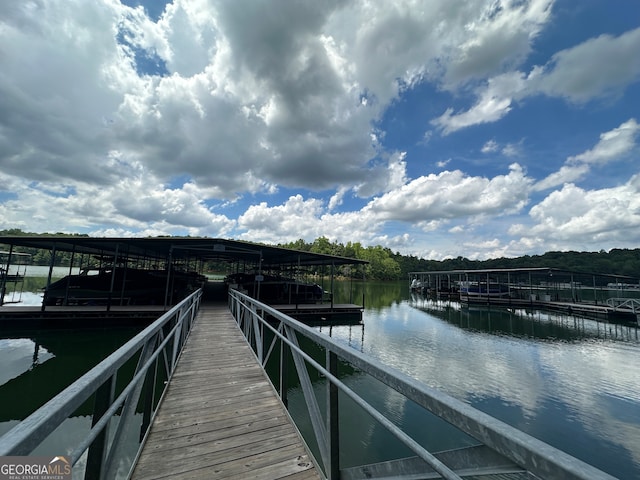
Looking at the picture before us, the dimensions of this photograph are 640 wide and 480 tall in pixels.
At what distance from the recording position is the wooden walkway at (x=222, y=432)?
2266mm

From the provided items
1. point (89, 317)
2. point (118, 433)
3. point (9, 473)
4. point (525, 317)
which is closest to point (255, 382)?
point (118, 433)

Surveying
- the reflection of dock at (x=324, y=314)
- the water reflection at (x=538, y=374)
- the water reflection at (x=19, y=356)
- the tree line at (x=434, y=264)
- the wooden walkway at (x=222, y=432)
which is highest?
the tree line at (x=434, y=264)

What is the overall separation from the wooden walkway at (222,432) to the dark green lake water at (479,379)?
9.19 ft

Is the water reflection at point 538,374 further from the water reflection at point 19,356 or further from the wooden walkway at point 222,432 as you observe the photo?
the water reflection at point 19,356

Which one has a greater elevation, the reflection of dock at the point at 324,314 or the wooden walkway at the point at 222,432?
the wooden walkway at the point at 222,432

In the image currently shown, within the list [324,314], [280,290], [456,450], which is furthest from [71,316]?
[456,450]

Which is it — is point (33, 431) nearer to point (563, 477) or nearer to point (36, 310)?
point (563, 477)

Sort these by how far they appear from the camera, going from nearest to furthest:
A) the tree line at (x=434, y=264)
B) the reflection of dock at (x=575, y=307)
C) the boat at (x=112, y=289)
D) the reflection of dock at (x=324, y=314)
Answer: the boat at (x=112, y=289) → the reflection of dock at (x=324, y=314) → the reflection of dock at (x=575, y=307) → the tree line at (x=434, y=264)

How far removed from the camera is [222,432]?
2.79m

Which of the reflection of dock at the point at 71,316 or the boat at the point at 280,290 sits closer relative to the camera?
the reflection of dock at the point at 71,316

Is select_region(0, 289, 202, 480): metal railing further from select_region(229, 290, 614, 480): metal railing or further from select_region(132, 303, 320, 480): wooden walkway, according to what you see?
select_region(229, 290, 614, 480): metal railing

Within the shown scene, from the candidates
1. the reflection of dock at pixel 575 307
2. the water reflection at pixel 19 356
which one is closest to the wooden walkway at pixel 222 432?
the water reflection at pixel 19 356

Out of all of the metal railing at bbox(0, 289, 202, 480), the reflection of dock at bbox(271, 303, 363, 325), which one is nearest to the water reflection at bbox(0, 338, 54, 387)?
the metal railing at bbox(0, 289, 202, 480)

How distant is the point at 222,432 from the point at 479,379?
9.25 metres
